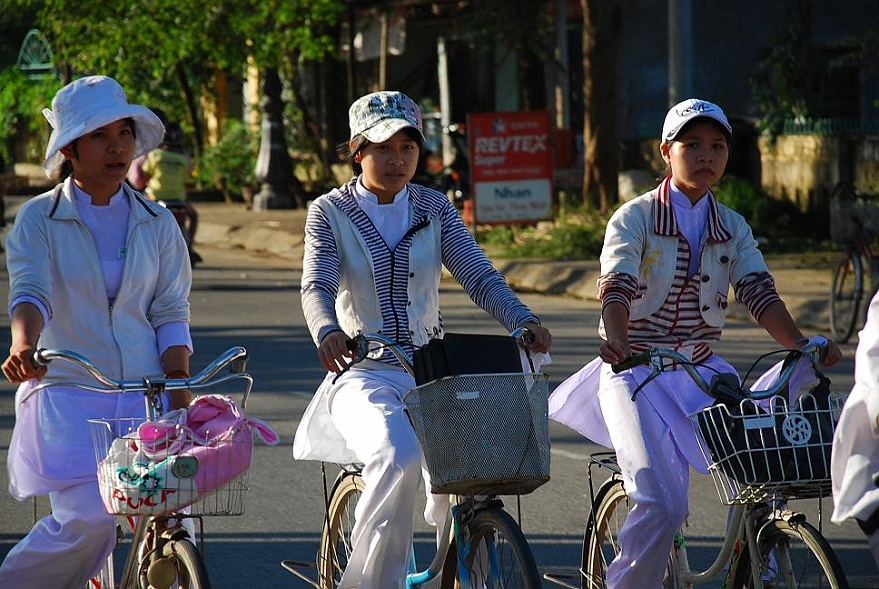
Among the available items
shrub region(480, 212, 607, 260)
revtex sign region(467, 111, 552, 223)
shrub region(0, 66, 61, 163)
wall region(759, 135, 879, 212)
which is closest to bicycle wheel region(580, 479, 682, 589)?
shrub region(480, 212, 607, 260)

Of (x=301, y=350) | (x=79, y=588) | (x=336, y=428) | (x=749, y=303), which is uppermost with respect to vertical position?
(x=749, y=303)

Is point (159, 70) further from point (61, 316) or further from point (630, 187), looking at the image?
point (61, 316)

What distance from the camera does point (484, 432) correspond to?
3930 millimetres

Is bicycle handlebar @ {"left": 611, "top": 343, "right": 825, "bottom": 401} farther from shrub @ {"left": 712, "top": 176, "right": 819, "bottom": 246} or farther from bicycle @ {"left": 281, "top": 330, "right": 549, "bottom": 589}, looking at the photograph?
shrub @ {"left": 712, "top": 176, "right": 819, "bottom": 246}

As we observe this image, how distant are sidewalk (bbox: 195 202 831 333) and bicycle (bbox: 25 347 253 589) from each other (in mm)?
8922

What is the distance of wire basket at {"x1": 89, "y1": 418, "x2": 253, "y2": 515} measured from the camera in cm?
378

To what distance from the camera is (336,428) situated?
4.63 meters

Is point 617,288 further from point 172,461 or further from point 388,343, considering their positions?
point 172,461

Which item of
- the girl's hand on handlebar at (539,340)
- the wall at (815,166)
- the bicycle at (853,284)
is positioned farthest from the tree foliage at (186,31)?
the girl's hand on handlebar at (539,340)

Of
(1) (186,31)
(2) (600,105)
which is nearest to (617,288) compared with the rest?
(2) (600,105)

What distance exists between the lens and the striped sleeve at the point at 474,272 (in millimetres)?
4719

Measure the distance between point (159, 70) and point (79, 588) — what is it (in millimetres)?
21168

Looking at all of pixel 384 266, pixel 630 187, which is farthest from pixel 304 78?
pixel 384 266

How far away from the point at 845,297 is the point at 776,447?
8319 millimetres
